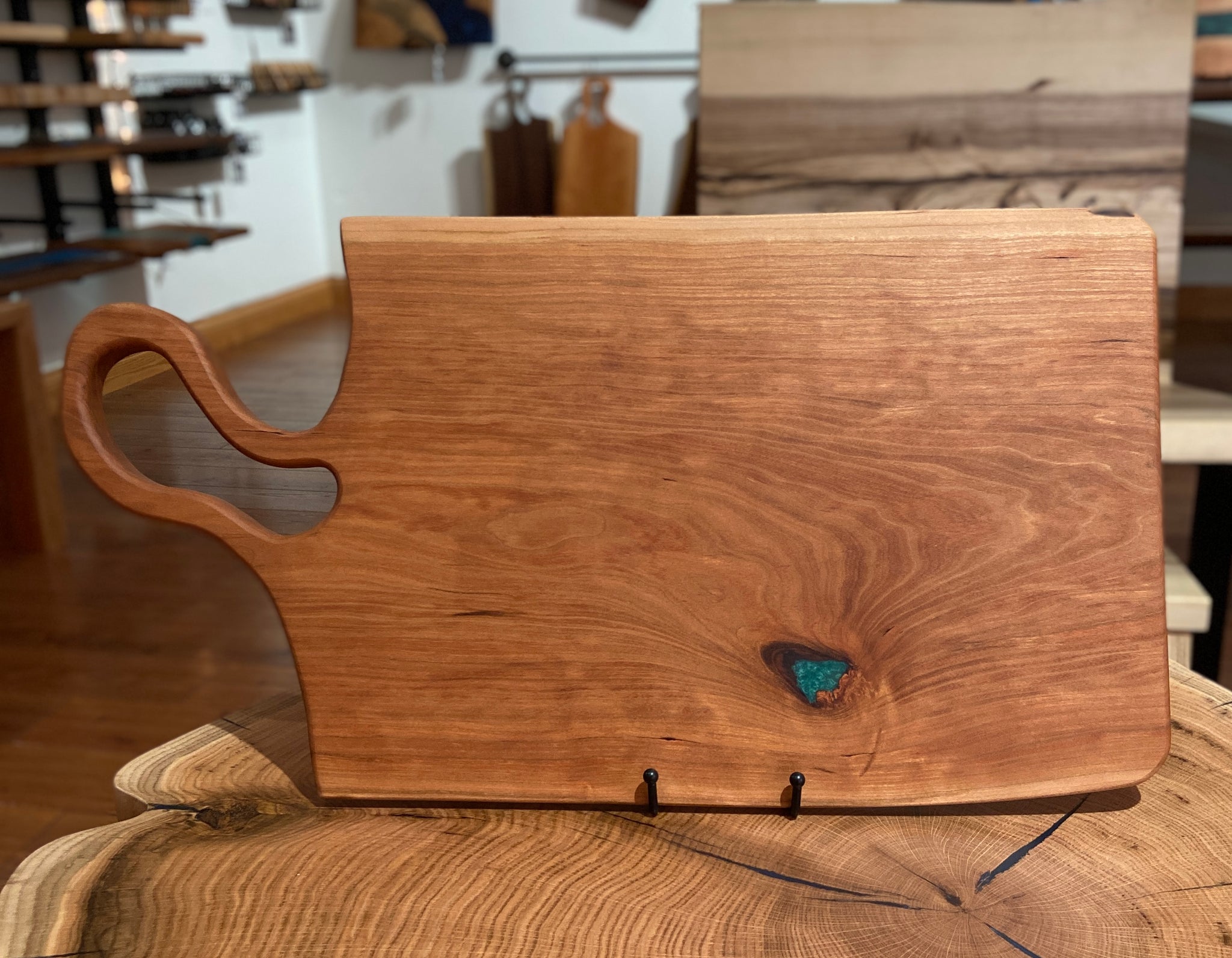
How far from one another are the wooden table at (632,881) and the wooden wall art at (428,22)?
3.43 meters

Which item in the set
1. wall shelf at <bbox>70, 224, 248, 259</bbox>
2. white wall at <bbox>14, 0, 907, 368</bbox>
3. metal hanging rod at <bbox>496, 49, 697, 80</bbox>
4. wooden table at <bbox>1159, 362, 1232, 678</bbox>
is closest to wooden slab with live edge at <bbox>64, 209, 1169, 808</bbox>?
wooden table at <bbox>1159, 362, 1232, 678</bbox>

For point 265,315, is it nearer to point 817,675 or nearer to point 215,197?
point 215,197

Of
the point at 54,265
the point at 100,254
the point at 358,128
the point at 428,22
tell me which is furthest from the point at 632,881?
the point at 358,128

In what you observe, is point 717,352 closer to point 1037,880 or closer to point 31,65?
point 1037,880

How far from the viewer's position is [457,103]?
3756 millimetres

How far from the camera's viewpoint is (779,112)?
54.9 inches

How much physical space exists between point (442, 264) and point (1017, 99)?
45.7 inches

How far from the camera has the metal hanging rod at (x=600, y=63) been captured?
356 centimetres

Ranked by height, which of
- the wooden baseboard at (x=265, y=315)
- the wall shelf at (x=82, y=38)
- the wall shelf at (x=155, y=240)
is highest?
the wall shelf at (x=82, y=38)

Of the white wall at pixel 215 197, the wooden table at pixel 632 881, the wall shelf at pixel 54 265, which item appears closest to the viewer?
the wooden table at pixel 632 881

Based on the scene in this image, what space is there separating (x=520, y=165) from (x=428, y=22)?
56 centimetres

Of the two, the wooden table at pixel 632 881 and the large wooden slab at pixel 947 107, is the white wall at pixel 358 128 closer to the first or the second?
the large wooden slab at pixel 947 107

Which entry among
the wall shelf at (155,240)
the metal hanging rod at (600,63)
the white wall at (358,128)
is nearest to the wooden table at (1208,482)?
the wall shelf at (155,240)

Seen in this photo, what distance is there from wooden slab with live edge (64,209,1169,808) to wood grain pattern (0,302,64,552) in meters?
1.72
